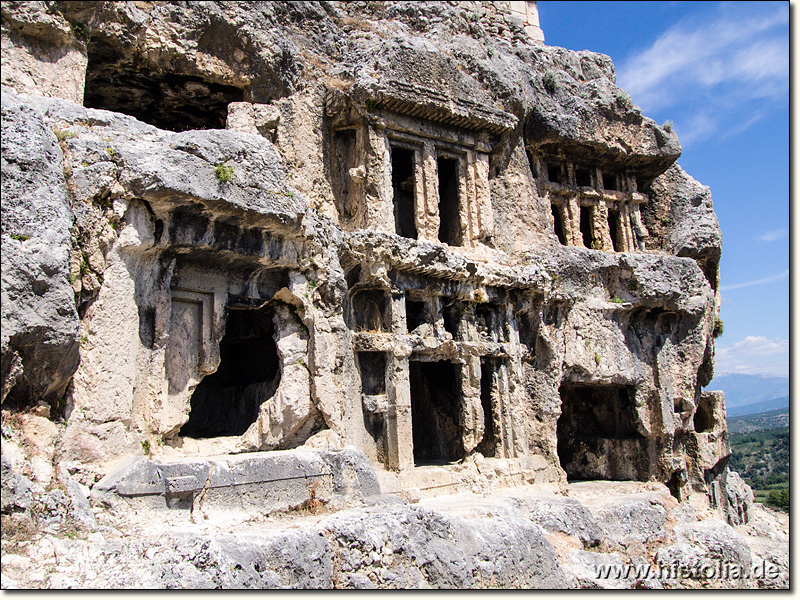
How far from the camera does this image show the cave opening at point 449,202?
47.1 feet

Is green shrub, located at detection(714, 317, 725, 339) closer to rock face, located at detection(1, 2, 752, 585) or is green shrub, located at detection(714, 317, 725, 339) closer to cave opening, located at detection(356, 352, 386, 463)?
rock face, located at detection(1, 2, 752, 585)

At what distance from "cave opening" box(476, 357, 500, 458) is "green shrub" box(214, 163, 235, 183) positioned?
6.62m

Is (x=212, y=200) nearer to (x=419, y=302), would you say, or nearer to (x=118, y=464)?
(x=118, y=464)

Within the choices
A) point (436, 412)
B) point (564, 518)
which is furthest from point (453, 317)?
point (564, 518)

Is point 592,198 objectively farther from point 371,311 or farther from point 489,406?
point 371,311

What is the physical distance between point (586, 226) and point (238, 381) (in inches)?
396

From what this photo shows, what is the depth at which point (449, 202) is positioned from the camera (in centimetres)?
1505

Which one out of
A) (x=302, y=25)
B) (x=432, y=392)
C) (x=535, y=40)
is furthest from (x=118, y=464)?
(x=535, y=40)

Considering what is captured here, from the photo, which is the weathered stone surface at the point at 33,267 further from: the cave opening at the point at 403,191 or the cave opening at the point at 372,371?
the cave opening at the point at 403,191

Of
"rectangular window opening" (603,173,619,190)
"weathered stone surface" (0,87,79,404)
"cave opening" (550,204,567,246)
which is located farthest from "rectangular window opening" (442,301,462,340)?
"weathered stone surface" (0,87,79,404)

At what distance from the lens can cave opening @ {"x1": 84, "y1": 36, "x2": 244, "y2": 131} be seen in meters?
11.7

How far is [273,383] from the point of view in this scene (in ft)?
34.4

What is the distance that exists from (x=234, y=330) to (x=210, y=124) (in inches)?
182

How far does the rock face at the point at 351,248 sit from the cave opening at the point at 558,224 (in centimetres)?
13
